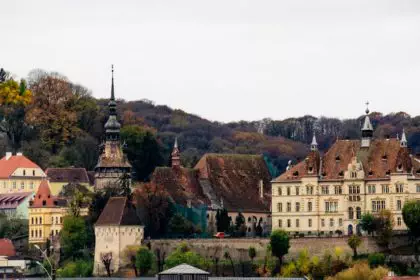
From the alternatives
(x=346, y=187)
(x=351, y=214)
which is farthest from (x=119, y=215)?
(x=351, y=214)

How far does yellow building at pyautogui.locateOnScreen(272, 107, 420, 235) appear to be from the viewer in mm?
102688

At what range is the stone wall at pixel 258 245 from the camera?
9925cm

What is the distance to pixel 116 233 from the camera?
10881 cm

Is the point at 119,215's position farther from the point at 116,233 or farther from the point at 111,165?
the point at 111,165

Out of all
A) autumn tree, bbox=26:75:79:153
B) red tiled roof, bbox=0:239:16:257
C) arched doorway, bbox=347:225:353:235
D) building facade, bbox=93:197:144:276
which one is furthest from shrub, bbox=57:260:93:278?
autumn tree, bbox=26:75:79:153

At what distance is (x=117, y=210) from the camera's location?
110 metres

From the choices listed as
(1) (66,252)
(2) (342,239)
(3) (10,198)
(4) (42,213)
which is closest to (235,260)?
(2) (342,239)

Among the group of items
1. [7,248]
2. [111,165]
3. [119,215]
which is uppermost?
[111,165]

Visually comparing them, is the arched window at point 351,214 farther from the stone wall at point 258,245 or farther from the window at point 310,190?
the stone wall at point 258,245

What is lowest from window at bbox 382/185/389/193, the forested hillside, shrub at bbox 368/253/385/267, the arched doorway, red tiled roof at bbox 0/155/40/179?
shrub at bbox 368/253/385/267

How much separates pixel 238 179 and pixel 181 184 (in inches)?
245

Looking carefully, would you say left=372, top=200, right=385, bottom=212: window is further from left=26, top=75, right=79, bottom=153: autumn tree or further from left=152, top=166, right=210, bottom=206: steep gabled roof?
left=26, top=75, right=79, bottom=153: autumn tree

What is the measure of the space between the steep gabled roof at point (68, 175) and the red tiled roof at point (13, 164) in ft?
11.4

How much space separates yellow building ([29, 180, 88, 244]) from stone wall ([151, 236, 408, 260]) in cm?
1768
